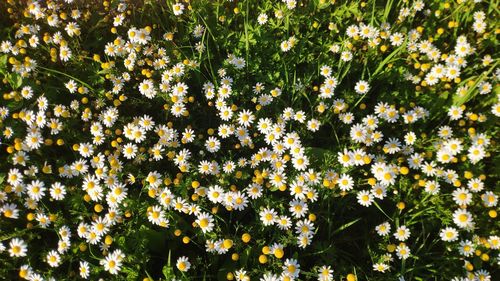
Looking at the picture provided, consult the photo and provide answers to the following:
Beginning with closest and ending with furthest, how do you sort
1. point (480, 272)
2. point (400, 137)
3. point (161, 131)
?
point (480, 272), point (161, 131), point (400, 137)

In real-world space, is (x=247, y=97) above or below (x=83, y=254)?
above

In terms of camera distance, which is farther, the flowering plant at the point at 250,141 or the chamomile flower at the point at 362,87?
the chamomile flower at the point at 362,87

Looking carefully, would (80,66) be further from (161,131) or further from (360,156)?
(360,156)

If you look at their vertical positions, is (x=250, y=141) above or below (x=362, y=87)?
below

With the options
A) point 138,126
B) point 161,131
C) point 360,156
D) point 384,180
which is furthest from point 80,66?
point 384,180

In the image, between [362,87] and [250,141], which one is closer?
[250,141]

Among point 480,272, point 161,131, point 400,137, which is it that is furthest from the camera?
point 400,137

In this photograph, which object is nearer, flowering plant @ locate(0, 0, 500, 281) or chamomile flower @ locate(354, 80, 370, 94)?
flowering plant @ locate(0, 0, 500, 281)

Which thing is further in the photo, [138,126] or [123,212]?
[138,126]

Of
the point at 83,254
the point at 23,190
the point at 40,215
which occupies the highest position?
the point at 23,190
